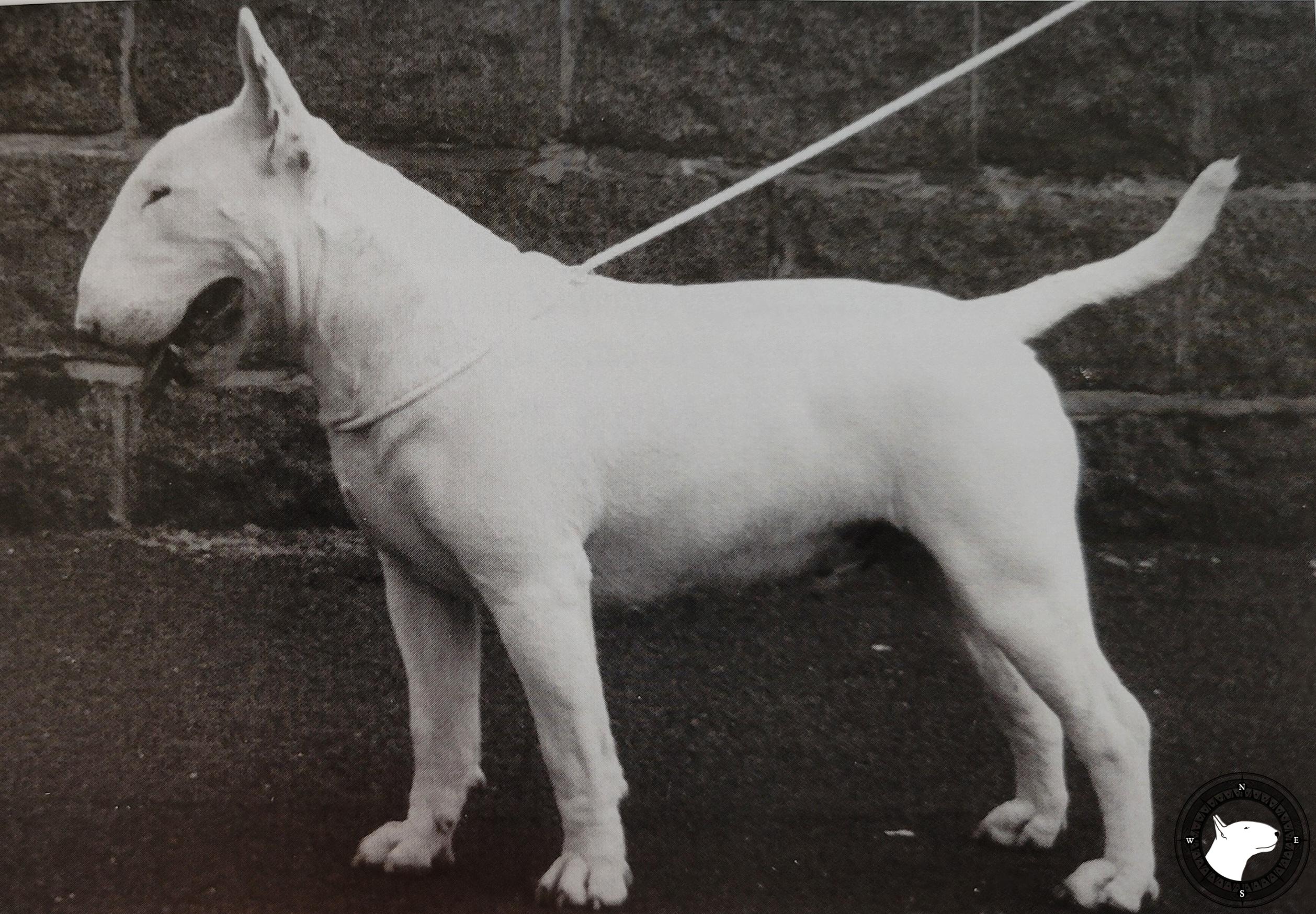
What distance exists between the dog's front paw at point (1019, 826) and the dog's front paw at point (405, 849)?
0.61 m

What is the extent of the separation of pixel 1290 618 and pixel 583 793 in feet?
2.88

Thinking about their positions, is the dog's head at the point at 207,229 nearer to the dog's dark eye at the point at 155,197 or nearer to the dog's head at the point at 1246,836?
the dog's dark eye at the point at 155,197

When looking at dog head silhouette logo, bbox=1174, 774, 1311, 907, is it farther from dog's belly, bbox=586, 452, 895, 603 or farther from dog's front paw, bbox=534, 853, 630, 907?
dog's front paw, bbox=534, 853, 630, 907

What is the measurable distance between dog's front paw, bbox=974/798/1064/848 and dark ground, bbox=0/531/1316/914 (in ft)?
0.06

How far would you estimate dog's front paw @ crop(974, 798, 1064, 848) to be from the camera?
1.42m

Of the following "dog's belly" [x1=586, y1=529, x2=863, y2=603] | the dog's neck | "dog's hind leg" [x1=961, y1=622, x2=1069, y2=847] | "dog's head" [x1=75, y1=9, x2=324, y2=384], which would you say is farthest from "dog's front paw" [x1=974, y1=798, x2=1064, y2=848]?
"dog's head" [x1=75, y1=9, x2=324, y2=384]

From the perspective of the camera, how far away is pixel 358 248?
1.30m

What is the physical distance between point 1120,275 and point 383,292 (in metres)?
0.80

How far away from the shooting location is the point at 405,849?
139cm

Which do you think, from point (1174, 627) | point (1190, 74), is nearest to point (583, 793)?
point (1174, 627)

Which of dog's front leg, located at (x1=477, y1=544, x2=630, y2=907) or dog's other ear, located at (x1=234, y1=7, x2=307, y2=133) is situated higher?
dog's other ear, located at (x1=234, y1=7, x2=307, y2=133)

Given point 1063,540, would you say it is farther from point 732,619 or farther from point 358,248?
point 358,248

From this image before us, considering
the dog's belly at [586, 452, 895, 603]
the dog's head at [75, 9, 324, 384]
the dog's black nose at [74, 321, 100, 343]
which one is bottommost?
the dog's belly at [586, 452, 895, 603]

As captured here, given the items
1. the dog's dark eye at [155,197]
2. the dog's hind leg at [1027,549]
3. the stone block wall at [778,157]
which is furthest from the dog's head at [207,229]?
the dog's hind leg at [1027,549]
